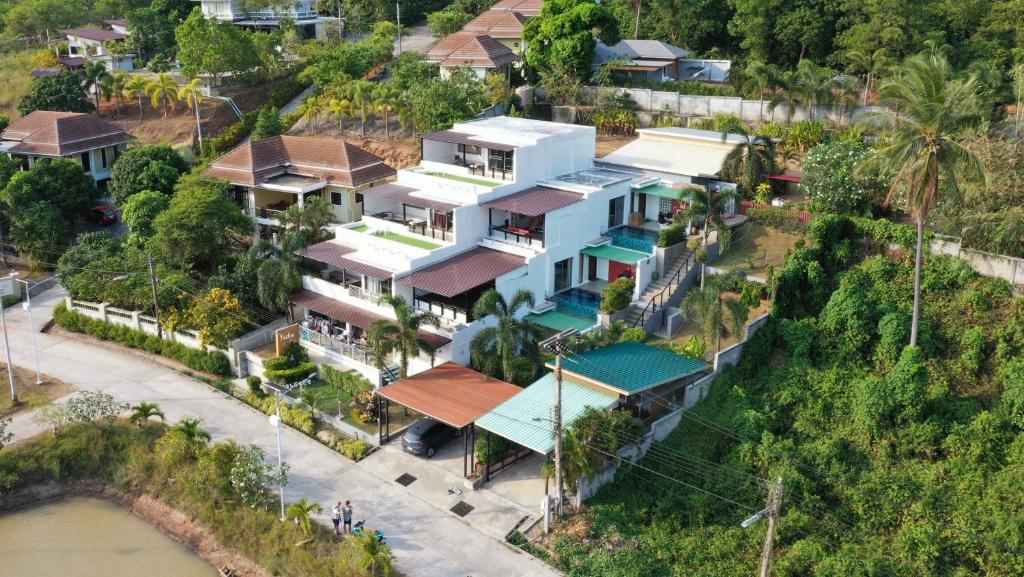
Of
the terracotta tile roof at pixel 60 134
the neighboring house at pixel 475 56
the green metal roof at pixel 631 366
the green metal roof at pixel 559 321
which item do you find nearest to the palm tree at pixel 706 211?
the green metal roof at pixel 559 321

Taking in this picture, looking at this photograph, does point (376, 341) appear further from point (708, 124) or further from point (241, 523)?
point (708, 124)

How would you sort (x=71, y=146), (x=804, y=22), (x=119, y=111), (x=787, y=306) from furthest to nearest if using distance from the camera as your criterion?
Result: (x=119, y=111) < (x=804, y=22) < (x=71, y=146) < (x=787, y=306)

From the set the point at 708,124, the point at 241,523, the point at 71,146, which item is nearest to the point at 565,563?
the point at 241,523

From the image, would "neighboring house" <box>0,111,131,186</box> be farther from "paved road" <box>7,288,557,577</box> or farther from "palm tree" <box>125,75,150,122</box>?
"paved road" <box>7,288,557,577</box>

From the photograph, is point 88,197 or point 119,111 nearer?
point 88,197

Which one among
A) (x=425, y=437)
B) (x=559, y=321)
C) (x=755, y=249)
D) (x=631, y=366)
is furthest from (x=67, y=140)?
(x=755, y=249)
